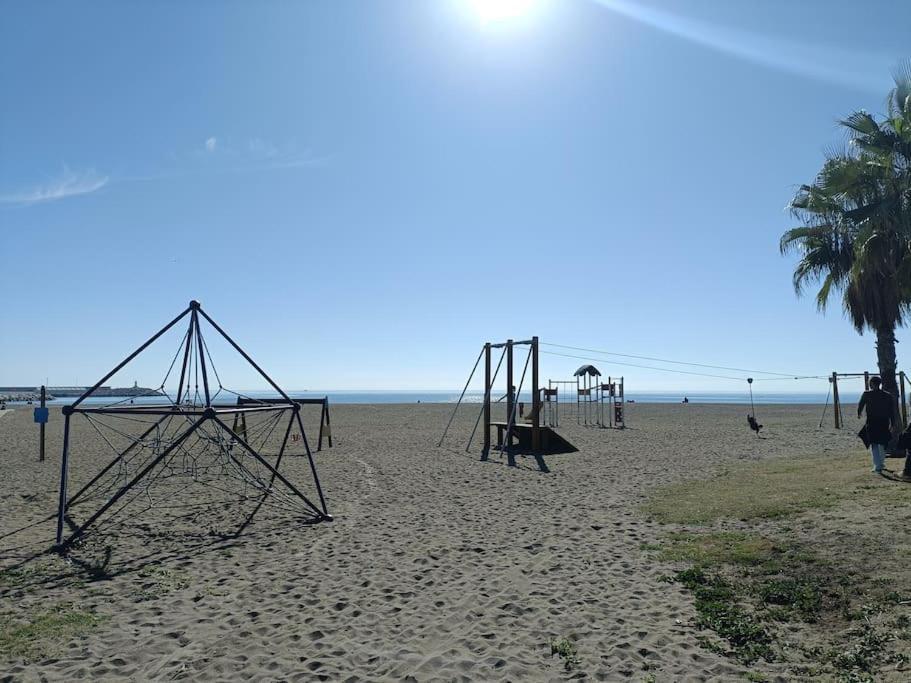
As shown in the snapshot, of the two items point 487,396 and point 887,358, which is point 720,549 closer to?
point 887,358

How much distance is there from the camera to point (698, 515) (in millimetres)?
9047

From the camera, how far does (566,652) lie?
183 inches

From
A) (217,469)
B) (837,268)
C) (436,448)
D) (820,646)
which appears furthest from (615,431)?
Result: (820,646)

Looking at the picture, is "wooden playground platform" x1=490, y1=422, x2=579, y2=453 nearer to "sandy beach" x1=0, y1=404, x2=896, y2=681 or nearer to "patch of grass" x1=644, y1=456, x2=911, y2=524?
"patch of grass" x1=644, y1=456, x2=911, y2=524

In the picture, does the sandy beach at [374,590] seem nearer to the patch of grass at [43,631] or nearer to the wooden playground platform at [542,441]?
the patch of grass at [43,631]

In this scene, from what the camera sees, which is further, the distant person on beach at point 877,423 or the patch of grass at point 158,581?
the distant person on beach at point 877,423

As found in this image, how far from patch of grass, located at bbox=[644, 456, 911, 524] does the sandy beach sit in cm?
55

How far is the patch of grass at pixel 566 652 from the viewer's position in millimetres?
4465

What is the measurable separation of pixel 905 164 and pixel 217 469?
17.0 meters

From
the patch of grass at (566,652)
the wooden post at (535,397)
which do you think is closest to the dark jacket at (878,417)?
the wooden post at (535,397)

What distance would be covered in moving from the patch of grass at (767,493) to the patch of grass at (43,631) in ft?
23.4

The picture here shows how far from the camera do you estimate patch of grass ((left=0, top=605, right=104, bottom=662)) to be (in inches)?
186

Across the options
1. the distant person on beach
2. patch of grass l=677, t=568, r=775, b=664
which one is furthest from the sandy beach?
the distant person on beach

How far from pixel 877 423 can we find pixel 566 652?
9.23 m
